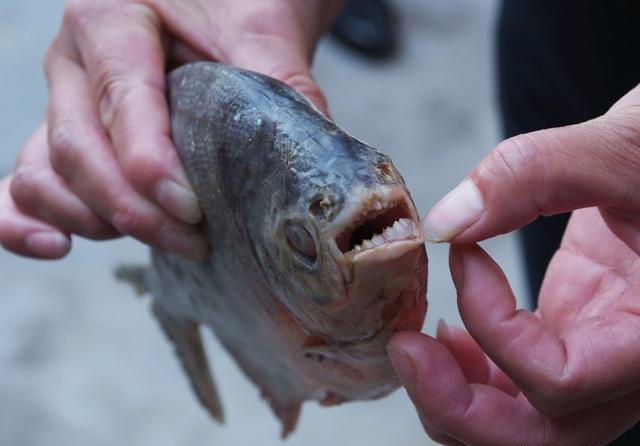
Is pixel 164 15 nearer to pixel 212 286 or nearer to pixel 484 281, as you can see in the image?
pixel 212 286

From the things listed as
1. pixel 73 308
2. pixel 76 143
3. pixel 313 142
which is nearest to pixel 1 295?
pixel 73 308

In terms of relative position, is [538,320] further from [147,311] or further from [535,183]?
[147,311]

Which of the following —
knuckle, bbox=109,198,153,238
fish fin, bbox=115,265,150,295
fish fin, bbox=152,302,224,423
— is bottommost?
fish fin, bbox=152,302,224,423

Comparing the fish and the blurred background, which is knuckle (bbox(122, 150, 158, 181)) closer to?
the fish

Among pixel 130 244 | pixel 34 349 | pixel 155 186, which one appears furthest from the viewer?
pixel 130 244

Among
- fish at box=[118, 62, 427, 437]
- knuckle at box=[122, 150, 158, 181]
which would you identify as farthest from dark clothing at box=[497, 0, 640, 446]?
knuckle at box=[122, 150, 158, 181]

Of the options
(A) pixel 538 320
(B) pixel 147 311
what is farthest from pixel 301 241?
(B) pixel 147 311
